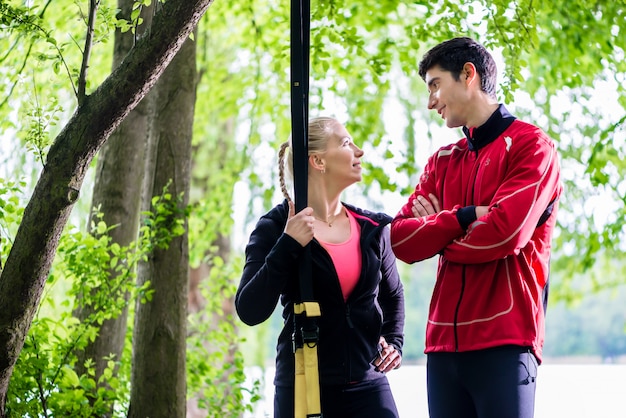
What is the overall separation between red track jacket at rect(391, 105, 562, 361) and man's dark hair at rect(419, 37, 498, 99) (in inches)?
4.7

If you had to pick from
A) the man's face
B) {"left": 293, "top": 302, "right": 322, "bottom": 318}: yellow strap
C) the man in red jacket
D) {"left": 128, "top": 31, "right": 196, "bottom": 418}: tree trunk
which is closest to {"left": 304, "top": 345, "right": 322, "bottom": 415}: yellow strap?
{"left": 293, "top": 302, "right": 322, "bottom": 318}: yellow strap

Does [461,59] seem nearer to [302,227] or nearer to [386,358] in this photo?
[302,227]

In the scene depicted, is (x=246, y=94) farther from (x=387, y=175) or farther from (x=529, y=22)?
(x=529, y=22)

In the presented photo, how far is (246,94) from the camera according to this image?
796cm

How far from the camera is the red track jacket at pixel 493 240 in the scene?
2.05 metres

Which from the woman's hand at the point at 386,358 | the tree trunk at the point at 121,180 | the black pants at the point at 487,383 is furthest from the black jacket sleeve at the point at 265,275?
the tree trunk at the point at 121,180

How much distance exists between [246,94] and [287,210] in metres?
5.64

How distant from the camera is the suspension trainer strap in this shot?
205cm

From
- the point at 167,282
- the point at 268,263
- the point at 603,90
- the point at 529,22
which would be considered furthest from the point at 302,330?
the point at 603,90

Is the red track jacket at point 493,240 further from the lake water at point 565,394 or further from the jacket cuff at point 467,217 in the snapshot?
the lake water at point 565,394

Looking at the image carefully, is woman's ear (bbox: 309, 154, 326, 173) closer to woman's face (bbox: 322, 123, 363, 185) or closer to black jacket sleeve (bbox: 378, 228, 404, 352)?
woman's face (bbox: 322, 123, 363, 185)

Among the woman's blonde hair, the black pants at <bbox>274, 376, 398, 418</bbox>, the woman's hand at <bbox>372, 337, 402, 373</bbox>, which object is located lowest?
the black pants at <bbox>274, 376, 398, 418</bbox>

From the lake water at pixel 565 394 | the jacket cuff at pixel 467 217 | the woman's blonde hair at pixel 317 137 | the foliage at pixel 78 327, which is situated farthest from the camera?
the lake water at pixel 565 394

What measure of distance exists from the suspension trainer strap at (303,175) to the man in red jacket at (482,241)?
34 centimetres
